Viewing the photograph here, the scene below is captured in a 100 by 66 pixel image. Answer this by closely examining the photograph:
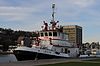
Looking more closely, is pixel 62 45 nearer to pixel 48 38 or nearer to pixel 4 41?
pixel 48 38

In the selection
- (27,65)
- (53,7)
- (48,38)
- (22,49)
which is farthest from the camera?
(53,7)

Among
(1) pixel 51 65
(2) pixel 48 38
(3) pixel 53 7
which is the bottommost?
(1) pixel 51 65

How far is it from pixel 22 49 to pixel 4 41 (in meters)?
132

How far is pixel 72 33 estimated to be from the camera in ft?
508

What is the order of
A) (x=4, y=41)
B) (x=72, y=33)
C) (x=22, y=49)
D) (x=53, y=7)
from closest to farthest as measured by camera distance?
(x=22, y=49) → (x=53, y=7) → (x=72, y=33) → (x=4, y=41)

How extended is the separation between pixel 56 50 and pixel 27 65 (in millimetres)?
20943

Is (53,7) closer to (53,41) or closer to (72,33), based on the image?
(53,41)

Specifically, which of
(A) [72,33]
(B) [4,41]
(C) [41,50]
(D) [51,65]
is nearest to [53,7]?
(C) [41,50]

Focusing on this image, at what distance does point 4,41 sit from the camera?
18212 centimetres

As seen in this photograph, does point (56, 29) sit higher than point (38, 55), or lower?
higher

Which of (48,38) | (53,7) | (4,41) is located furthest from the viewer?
(4,41)

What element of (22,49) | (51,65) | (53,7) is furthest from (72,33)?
(51,65)

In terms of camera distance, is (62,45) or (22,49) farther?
(62,45)

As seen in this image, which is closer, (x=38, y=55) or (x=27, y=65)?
(x=27, y=65)
